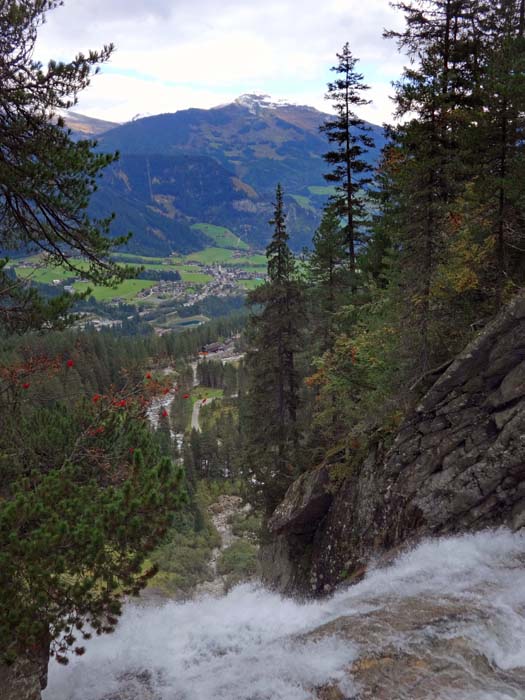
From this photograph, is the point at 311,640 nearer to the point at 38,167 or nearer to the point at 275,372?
the point at 38,167

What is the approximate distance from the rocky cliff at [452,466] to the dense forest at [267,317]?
1.25 m

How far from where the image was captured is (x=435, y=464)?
1241cm

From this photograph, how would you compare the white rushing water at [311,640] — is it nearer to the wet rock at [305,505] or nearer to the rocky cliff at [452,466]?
the rocky cliff at [452,466]

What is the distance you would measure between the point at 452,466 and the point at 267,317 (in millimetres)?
13885

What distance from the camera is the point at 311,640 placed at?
8.41 metres

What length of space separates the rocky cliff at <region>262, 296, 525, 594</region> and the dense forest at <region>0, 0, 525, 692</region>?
1252 millimetres

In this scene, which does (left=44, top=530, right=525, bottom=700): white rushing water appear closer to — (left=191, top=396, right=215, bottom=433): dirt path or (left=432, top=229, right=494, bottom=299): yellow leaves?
(left=432, top=229, right=494, bottom=299): yellow leaves

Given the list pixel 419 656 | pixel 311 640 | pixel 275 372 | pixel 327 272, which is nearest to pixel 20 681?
pixel 311 640

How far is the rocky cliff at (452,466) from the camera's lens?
10.8m

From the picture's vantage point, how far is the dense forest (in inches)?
274

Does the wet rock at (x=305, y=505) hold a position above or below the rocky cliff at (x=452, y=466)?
below

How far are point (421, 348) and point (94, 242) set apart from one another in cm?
1041

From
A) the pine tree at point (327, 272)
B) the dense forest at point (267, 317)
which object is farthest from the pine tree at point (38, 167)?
the pine tree at point (327, 272)

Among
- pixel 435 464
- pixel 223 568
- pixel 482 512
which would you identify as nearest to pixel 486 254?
pixel 435 464
